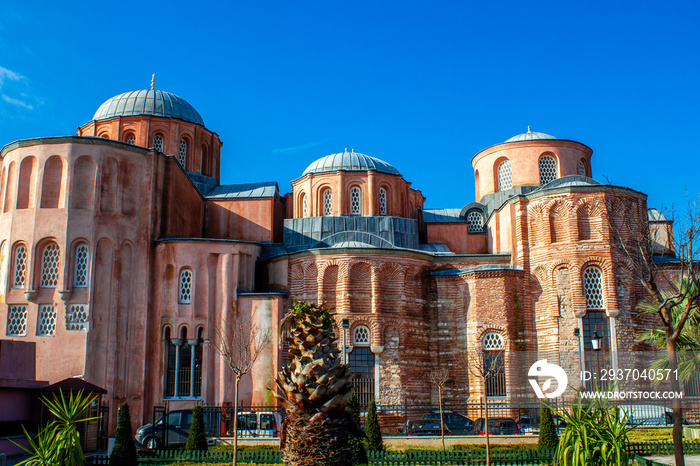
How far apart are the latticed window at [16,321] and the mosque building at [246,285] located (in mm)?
44

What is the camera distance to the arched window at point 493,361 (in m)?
26.6

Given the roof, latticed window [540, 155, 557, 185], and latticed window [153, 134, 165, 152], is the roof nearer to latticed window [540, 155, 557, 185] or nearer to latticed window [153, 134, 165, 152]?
latticed window [153, 134, 165, 152]

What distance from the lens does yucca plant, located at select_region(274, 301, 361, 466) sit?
34.7 feet

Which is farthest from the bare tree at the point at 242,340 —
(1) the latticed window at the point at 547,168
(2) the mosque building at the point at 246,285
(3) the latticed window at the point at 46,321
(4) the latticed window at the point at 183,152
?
(1) the latticed window at the point at 547,168

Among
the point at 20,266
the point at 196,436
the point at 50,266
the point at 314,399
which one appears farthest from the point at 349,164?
the point at 314,399

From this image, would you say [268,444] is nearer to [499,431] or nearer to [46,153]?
[499,431]

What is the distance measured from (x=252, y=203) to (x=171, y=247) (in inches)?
266

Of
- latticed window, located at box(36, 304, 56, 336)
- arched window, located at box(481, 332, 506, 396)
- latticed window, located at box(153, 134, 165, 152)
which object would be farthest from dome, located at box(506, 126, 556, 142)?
latticed window, located at box(36, 304, 56, 336)

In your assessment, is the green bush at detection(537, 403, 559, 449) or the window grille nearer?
the green bush at detection(537, 403, 559, 449)

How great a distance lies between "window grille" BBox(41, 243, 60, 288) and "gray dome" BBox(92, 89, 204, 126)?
34.8 feet

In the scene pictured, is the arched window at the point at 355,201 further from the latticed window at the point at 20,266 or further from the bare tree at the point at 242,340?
the latticed window at the point at 20,266

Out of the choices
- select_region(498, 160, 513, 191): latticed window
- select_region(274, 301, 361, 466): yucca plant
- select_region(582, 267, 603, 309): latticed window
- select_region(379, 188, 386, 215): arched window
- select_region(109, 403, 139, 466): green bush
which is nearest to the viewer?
select_region(274, 301, 361, 466): yucca plant

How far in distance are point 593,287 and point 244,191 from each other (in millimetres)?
15525

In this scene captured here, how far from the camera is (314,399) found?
10.6 meters
